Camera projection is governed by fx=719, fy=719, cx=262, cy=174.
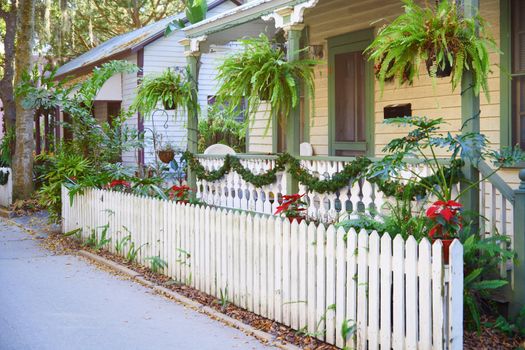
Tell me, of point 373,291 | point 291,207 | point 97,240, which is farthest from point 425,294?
point 97,240

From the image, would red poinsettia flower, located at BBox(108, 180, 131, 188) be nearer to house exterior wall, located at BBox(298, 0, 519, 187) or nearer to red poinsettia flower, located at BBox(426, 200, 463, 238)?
house exterior wall, located at BBox(298, 0, 519, 187)

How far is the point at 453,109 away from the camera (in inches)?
379

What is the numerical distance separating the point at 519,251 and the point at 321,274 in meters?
1.72

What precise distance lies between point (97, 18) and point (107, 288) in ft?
109

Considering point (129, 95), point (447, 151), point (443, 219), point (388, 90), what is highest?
point (129, 95)

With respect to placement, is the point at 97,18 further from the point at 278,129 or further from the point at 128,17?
the point at 278,129

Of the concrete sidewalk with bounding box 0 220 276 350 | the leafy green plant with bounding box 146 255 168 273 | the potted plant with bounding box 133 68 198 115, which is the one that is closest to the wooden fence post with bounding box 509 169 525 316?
the concrete sidewalk with bounding box 0 220 276 350

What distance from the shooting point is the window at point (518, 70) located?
844 centimetres

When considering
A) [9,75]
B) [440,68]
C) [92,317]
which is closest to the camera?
[440,68]

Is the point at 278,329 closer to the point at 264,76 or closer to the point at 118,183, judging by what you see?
the point at 264,76

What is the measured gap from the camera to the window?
8438 millimetres

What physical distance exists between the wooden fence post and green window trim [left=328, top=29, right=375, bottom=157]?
4.93 m

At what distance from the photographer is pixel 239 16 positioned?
34.8 ft

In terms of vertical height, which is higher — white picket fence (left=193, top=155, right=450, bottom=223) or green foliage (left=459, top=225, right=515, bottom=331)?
white picket fence (left=193, top=155, right=450, bottom=223)
